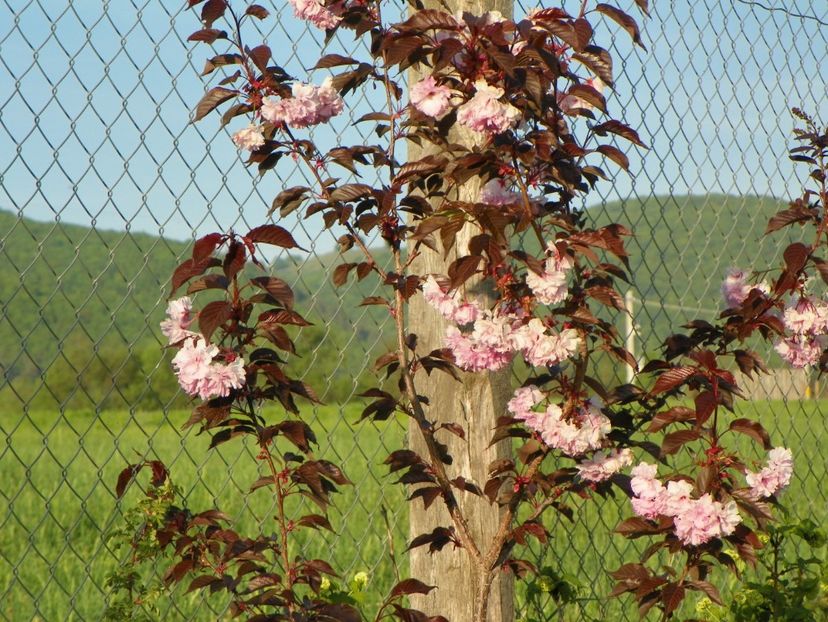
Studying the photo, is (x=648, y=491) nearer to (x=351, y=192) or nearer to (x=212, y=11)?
(x=351, y=192)

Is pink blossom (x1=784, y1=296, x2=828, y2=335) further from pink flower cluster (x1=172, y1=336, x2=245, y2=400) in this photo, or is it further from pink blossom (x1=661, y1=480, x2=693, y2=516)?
pink flower cluster (x1=172, y1=336, x2=245, y2=400)

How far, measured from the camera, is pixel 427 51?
1561mm

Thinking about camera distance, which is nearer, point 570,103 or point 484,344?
point 484,344

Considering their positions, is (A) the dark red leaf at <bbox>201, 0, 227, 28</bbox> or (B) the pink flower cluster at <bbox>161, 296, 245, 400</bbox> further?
(A) the dark red leaf at <bbox>201, 0, 227, 28</bbox>

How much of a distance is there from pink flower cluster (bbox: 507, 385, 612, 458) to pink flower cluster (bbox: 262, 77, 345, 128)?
601 mm

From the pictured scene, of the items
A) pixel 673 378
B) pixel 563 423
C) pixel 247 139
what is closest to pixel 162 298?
pixel 247 139

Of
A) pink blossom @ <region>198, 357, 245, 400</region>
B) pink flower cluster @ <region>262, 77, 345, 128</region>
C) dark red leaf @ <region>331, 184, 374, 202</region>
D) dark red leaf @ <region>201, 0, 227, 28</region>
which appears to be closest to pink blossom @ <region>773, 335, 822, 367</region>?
dark red leaf @ <region>331, 184, 374, 202</region>

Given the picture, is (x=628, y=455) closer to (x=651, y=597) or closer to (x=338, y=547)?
(x=651, y=597)

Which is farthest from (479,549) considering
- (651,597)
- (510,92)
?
(510,92)


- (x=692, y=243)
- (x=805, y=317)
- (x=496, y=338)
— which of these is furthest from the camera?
(x=692, y=243)

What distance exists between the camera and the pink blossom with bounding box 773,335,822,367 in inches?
82.4

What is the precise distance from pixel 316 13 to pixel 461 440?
0.91m

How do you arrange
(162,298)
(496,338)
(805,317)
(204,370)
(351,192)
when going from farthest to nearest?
1. (162,298)
2. (805,317)
3. (351,192)
4. (496,338)
5. (204,370)

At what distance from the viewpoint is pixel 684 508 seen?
5.57 ft
